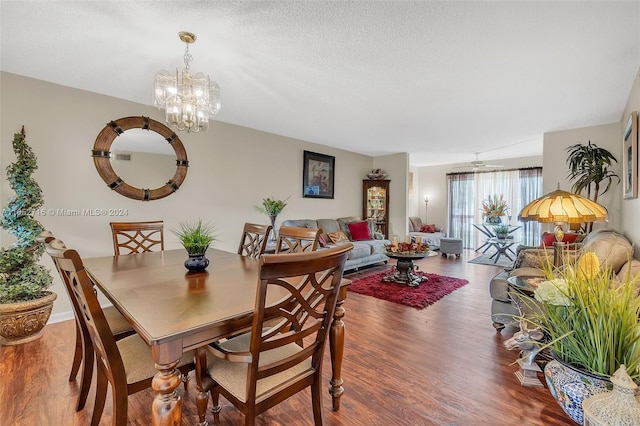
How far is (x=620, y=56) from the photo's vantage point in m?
2.31

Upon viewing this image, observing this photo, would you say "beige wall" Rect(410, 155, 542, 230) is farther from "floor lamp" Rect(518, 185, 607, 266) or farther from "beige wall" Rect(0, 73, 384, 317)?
"floor lamp" Rect(518, 185, 607, 266)

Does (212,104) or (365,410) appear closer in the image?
(365,410)

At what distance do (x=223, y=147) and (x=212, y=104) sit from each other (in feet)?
6.17

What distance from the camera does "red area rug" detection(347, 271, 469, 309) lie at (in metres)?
3.51

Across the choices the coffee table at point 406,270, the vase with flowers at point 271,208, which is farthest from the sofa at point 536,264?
the vase with flowers at point 271,208

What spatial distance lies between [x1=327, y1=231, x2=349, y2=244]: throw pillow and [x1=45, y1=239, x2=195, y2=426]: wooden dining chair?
3718 millimetres

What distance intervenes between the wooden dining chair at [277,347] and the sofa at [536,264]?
1.62m

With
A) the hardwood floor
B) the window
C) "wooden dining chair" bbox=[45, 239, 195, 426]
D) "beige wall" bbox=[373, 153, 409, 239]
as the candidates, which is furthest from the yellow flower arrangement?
the window

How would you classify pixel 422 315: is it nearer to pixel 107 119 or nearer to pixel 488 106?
pixel 488 106

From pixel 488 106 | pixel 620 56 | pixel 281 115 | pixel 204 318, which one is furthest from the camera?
pixel 281 115

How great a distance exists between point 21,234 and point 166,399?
261 centimetres

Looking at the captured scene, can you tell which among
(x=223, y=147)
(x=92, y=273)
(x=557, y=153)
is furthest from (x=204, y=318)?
(x=557, y=153)

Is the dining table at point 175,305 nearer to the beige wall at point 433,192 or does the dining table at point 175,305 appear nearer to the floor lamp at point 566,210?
the floor lamp at point 566,210

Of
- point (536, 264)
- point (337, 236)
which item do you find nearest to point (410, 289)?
point (536, 264)
